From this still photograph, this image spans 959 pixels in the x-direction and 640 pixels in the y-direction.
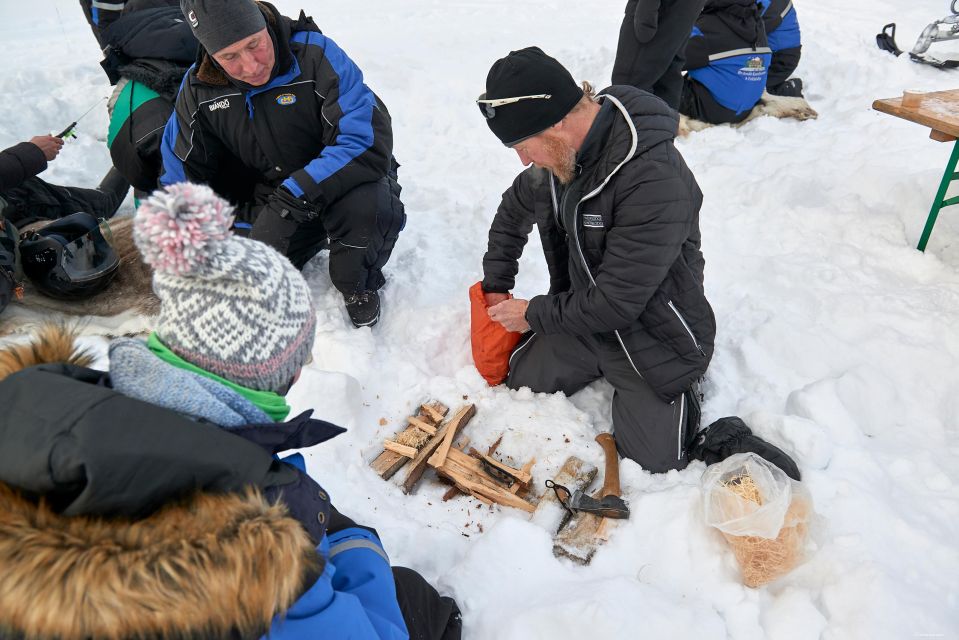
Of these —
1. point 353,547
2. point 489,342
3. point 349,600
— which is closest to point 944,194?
point 489,342

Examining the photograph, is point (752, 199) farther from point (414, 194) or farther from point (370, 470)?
point (370, 470)

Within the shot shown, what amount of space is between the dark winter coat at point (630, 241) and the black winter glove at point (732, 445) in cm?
23

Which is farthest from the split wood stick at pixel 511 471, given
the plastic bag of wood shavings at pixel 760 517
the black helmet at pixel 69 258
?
the black helmet at pixel 69 258

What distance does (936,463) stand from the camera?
8.53ft

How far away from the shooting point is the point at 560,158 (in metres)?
2.46

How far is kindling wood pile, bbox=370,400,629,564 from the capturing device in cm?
242

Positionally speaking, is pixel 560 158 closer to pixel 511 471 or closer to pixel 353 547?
pixel 511 471

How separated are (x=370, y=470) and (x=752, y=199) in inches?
133

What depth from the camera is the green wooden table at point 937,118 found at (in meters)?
3.29

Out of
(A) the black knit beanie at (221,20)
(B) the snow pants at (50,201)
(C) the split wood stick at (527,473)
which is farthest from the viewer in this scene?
(B) the snow pants at (50,201)

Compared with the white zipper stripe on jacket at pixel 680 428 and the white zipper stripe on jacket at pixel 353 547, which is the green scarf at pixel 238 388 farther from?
the white zipper stripe on jacket at pixel 680 428

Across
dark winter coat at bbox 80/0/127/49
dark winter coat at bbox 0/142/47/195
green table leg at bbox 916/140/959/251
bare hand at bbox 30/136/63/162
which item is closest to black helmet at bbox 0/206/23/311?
dark winter coat at bbox 0/142/47/195

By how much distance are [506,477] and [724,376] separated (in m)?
1.28

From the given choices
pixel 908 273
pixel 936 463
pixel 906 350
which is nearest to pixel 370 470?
pixel 936 463
